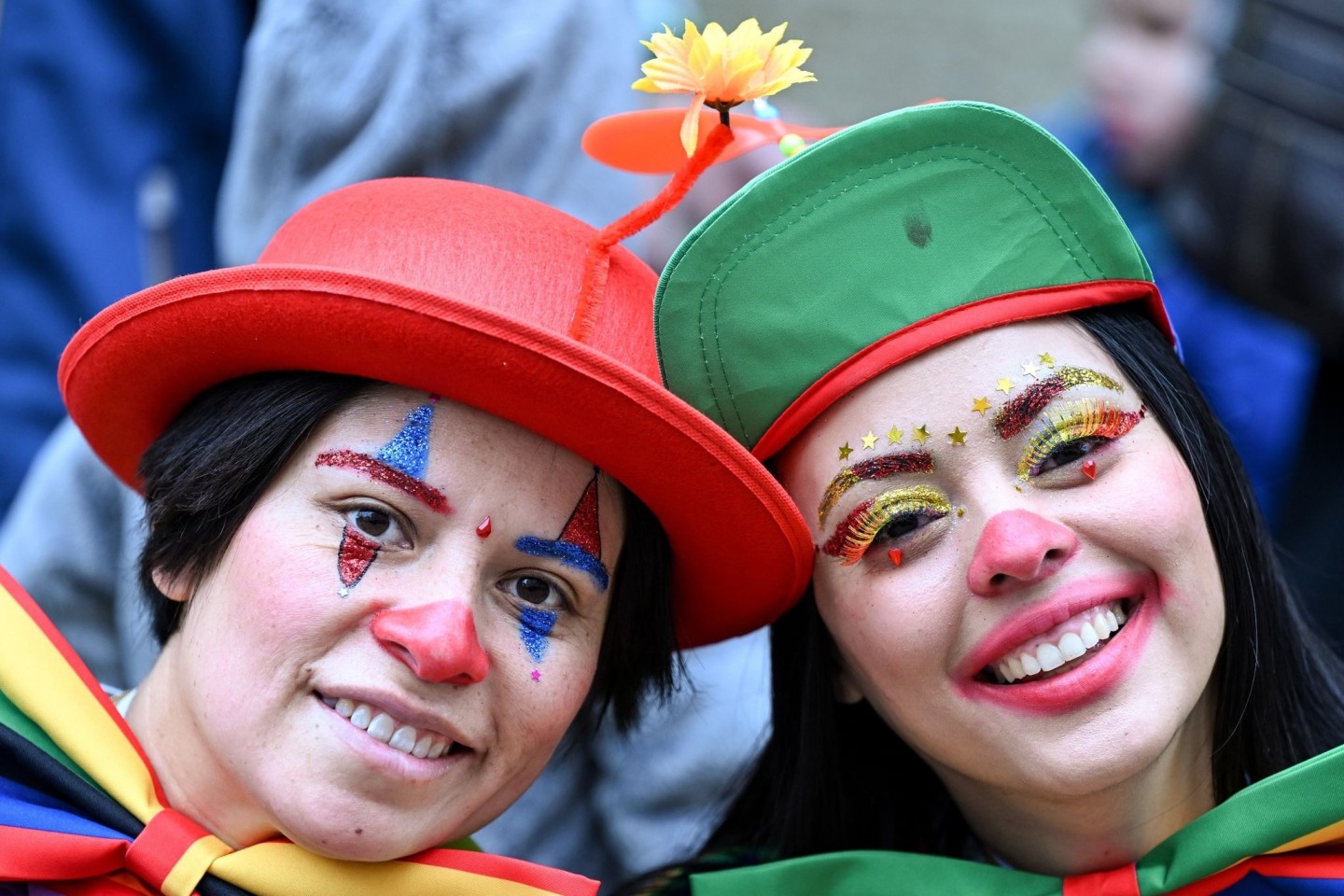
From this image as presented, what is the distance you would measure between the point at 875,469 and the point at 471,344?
0.57 m

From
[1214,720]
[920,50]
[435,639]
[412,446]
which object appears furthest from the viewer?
[920,50]

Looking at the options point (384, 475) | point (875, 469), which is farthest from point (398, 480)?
point (875, 469)

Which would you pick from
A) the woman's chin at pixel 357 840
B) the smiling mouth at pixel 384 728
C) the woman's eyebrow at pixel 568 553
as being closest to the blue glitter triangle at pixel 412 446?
the woman's eyebrow at pixel 568 553

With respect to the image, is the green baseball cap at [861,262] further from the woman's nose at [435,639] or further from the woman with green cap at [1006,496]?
the woman's nose at [435,639]

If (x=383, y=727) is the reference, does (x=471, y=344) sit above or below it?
above

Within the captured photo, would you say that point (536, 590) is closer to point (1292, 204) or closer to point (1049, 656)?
point (1049, 656)

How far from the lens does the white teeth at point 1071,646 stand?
6.77 feet

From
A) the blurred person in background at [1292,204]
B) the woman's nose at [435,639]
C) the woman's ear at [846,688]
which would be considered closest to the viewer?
the woman's nose at [435,639]

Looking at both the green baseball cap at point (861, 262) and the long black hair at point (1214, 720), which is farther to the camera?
the long black hair at point (1214, 720)

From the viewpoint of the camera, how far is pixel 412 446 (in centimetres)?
202

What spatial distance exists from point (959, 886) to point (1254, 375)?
1.74m

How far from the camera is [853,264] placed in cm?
212

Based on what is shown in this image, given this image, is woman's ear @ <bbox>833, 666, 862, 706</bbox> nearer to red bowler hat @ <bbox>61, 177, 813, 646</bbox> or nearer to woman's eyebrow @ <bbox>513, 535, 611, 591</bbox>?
red bowler hat @ <bbox>61, 177, 813, 646</bbox>

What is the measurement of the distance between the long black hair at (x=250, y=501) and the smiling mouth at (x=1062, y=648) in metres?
0.51
